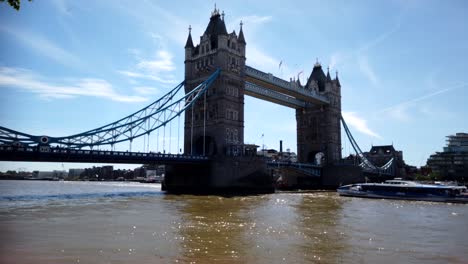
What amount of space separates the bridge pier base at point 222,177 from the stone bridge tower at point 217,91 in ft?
16.0

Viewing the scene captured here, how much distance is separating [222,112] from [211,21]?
1858 cm

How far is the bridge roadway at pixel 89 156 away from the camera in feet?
136

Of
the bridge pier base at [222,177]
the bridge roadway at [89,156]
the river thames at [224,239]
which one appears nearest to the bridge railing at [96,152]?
the bridge roadway at [89,156]

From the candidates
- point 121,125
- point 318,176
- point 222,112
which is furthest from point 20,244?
point 318,176

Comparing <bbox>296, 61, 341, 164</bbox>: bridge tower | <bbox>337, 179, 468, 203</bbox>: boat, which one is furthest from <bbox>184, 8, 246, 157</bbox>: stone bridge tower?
<bbox>296, 61, 341, 164</bbox>: bridge tower

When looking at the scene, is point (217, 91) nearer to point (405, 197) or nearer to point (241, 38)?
point (241, 38)

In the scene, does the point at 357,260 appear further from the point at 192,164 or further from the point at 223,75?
the point at 223,75

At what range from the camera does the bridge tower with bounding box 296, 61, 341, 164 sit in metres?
94.9

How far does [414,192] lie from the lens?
50.2 m

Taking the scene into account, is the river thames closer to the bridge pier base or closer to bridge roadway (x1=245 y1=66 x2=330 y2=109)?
the bridge pier base

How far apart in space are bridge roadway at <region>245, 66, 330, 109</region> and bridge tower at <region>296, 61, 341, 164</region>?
13.3 feet

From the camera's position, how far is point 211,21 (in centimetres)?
7294

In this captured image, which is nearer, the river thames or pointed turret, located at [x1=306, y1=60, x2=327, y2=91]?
the river thames

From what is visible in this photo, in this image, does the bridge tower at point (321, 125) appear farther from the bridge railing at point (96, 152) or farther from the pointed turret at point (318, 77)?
the bridge railing at point (96, 152)
